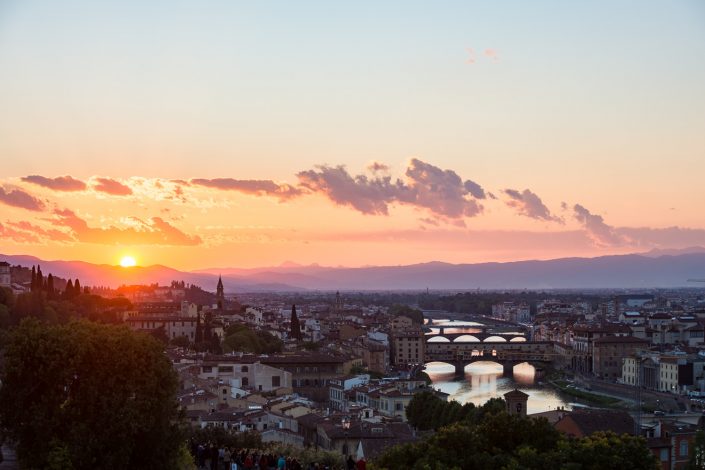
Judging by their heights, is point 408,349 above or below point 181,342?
below

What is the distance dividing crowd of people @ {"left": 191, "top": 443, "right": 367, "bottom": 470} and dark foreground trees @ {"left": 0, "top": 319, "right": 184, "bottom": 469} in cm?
96

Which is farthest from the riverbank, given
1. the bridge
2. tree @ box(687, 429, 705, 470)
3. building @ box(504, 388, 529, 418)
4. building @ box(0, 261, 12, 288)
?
building @ box(0, 261, 12, 288)

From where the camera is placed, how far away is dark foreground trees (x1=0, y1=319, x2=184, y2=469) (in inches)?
492

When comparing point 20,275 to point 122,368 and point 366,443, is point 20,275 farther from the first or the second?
point 122,368

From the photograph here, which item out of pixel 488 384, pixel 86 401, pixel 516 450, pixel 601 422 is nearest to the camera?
pixel 86 401

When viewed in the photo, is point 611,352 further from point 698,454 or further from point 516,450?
point 516,450

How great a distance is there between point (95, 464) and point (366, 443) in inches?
359

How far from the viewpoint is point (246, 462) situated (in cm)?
1394

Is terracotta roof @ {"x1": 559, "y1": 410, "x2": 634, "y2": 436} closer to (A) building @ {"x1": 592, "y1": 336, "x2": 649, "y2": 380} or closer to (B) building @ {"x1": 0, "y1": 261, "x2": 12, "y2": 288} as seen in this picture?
(A) building @ {"x1": 592, "y1": 336, "x2": 649, "y2": 380}

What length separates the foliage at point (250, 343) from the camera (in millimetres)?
44562

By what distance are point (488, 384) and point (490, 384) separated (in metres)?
0.12

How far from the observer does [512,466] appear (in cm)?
1212

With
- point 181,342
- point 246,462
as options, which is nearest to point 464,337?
point 181,342

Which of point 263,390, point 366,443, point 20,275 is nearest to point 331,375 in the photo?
point 263,390
